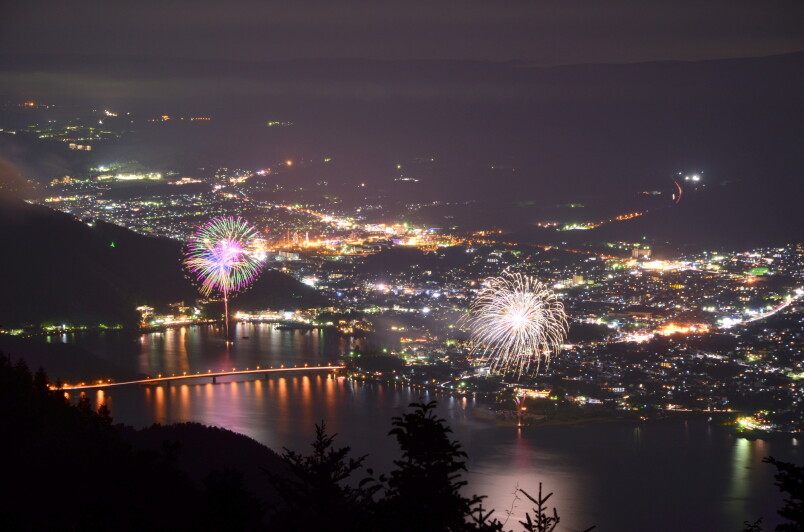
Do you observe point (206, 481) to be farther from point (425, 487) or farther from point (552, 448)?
point (552, 448)

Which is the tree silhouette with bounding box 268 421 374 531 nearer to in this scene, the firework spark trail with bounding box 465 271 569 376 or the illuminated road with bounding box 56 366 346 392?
the firework spark trail with bounding box 465 271 569 376

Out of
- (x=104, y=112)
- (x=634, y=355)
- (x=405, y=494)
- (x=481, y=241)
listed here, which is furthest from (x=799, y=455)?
(x=104, y=112)

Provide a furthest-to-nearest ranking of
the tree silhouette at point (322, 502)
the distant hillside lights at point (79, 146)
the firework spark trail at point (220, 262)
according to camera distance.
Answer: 1. the distant hillside lights at point (79, 146)
2. the firework spark trail at point (220, 262)
3. the tree silhouette at point (322, 502)

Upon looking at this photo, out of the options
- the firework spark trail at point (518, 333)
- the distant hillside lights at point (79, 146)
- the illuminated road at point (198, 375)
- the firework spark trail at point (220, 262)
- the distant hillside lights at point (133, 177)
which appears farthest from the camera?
the distant hillside lights at point (133, 177)

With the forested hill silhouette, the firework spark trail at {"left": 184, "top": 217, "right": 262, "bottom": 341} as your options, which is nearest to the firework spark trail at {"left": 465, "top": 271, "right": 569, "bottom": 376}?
the firework spark trail at {"left": 184, "top": 217, "right": 262, "bottom": 341}

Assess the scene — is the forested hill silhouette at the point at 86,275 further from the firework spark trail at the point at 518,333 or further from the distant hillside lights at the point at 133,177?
the distant hillside lights at the point at 133,177

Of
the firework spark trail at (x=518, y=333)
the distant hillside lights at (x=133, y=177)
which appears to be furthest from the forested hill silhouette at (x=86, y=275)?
the distant hillside lights at (x=133, y=177)

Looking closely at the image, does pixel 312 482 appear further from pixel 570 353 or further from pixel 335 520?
pixel 570 353
